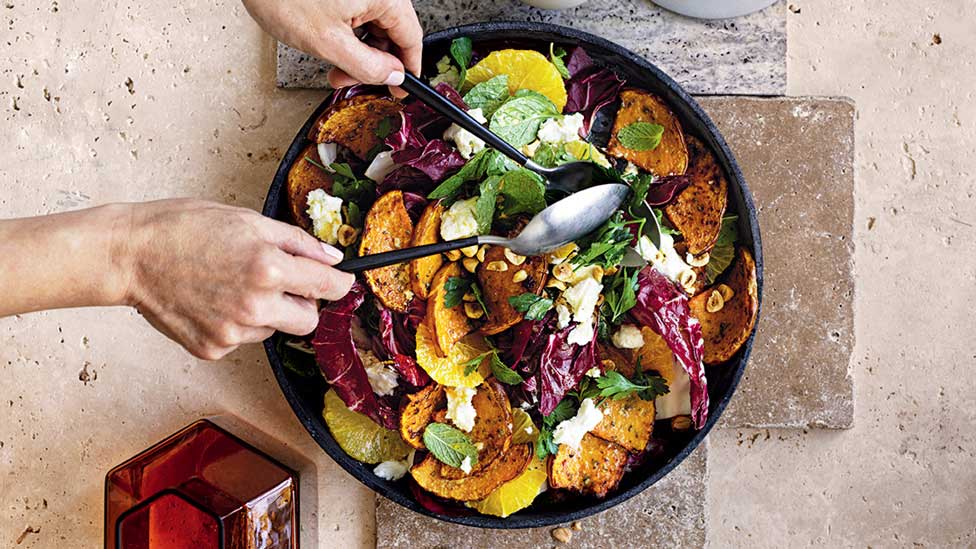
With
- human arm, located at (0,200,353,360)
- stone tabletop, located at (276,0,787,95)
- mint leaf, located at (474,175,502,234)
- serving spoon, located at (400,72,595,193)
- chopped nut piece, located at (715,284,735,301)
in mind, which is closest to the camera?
human arm, located at (0,200,353,360)

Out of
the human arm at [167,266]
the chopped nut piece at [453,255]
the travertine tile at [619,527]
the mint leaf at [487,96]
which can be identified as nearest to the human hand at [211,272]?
the human arm at [167,266]

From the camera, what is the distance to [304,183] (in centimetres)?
142

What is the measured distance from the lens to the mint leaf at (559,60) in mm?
1399

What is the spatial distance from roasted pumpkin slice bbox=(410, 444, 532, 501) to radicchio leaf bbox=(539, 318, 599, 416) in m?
0.09

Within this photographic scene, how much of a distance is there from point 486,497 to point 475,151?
57 cm

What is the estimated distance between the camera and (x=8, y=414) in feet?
Result: 5.34

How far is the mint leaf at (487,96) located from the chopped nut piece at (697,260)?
0.40 meters

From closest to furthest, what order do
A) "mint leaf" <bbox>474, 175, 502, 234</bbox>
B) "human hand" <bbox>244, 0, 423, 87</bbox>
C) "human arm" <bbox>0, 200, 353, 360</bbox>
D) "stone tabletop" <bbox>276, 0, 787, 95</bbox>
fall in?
"human arm" <bbox>0, 200, 353, 360</bbox>, "human hand" <bbox>244, 0, 423, 87</bbox>, "mint leaf" <bbox>474, 175, 502, 234</bbox>, "stone tabletop" <bbox>276, 0, 787, 95</bbox>

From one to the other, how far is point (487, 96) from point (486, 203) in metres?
0.19

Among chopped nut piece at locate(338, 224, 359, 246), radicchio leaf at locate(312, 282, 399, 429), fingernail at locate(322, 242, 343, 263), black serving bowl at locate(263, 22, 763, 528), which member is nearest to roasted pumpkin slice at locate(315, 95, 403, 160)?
black serving bowl at locate(263, 22, 763, 528)

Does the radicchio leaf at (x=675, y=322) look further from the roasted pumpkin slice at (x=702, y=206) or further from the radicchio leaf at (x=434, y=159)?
the radicchio leaf at (x=434, y=159)

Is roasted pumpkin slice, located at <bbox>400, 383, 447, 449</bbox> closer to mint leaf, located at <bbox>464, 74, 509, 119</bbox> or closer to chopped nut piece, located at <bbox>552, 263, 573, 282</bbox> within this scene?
chopped nut piece, located at <bbox>552, 263, 573, 282</bbox>

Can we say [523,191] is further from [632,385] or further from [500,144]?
[632,385]

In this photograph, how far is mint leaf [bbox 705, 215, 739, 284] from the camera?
4.68 feet
